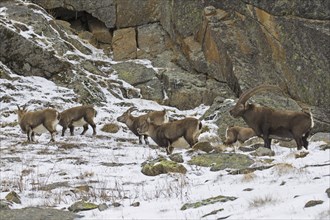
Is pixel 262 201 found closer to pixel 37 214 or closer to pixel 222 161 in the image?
pixel 37 214

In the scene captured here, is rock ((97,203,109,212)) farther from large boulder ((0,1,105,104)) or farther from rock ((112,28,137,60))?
rock ((112,28,137,60))

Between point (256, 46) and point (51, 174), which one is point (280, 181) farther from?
point (256, 46)

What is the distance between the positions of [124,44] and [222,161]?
2447 centimetres

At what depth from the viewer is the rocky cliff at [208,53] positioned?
28.1 m

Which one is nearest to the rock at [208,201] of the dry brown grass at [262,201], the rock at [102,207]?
the dry brown grass at [262,201]

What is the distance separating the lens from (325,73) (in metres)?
27.5

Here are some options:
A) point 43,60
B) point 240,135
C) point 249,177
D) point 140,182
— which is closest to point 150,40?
point 43,60

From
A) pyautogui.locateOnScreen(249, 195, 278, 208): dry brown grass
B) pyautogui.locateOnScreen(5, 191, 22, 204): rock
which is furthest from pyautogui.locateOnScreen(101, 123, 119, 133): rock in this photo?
pyautogui.locateOnScreen(249, 195, 278, 208): dry brown grass

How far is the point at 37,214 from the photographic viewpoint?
23.8 ft

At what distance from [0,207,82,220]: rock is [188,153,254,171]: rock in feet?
13.7

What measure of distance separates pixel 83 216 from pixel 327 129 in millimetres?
20711

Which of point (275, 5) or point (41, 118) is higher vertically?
point (275, 5)

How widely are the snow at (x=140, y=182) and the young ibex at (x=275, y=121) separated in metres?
0.59

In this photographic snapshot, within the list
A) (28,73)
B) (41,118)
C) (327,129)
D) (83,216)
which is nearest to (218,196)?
(83,216)
